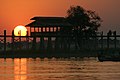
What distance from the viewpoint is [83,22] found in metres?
141

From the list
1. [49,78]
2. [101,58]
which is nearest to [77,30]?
[101,58]

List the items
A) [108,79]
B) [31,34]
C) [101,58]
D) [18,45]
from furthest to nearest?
[18,45], [31,34], [101,58], [108,79]

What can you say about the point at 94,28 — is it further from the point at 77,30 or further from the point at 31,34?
the point at 31,34

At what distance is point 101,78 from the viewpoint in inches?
2254

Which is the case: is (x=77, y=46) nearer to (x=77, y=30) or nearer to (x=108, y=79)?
(x=77, y=30)

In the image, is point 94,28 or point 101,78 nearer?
point 101,78

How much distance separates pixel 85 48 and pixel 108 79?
77.1 metres

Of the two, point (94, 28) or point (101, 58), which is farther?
point (94, 28)

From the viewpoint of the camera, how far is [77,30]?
142m

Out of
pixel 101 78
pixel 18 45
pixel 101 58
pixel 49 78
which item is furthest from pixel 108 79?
pixel 18 45

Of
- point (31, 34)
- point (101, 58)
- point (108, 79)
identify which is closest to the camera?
point (108, 79)

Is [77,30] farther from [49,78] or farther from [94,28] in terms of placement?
[49,78]

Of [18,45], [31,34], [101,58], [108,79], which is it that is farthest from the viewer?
[18,45]

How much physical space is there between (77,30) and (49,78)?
276 feet
